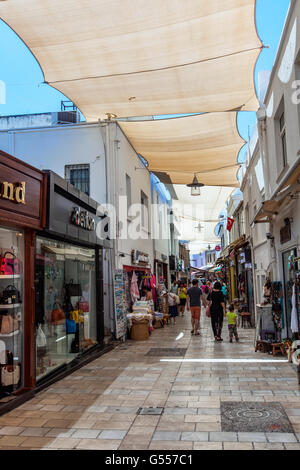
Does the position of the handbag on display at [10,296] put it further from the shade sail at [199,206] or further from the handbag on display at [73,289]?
the shade sail at [199,206]

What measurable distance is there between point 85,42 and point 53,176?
2.74 m

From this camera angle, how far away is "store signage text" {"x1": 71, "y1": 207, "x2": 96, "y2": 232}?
8570 mm

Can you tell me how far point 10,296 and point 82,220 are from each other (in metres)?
3.18

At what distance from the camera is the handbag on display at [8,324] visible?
617cm

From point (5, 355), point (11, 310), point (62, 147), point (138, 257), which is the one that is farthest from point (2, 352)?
point (138, 257)

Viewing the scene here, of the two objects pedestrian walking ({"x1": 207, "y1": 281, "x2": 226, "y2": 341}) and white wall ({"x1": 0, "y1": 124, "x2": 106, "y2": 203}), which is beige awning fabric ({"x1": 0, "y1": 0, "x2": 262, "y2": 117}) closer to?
white wall ({"x1": 0, "y1": 124, "x2": 106, "y2": 203})

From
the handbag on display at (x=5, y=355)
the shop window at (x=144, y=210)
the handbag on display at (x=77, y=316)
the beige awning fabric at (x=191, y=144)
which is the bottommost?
the handbag on display at (x=5, y=355)

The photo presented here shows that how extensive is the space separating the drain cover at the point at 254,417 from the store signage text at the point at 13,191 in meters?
4.10

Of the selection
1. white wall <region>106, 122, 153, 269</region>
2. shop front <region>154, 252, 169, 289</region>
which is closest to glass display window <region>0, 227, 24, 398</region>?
white wall <region>106, 122, 153, 269</region>

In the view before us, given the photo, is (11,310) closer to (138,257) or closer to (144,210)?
(138,257)

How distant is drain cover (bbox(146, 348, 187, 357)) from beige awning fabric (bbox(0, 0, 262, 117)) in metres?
6.14

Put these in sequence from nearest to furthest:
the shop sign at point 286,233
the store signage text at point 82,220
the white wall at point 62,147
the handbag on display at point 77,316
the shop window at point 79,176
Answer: the store signage text at point 82,220 < the shop sign at point 286,233 < the handbag on display at point 77,316 < the white wall at point 62,147 < the shop window at point 79,176

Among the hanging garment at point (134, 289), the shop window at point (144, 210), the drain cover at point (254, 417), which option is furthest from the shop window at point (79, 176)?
the drain cover at point (254, 417)
